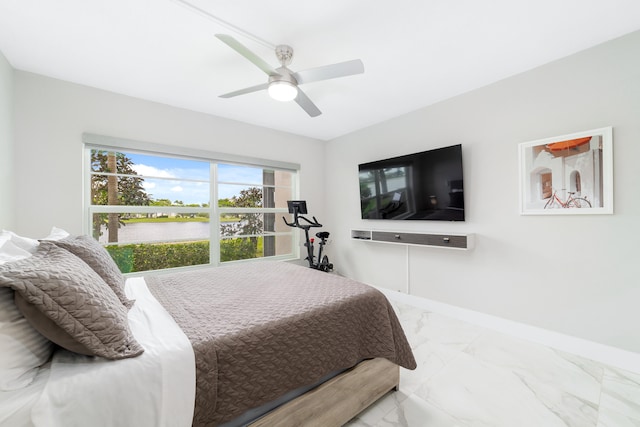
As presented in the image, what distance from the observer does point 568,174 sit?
2.12 metres

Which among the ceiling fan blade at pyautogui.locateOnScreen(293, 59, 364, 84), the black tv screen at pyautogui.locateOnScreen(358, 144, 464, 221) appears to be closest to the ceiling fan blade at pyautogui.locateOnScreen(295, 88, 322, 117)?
the ceiling fan blade at pyautogui.locateOnScreen(293, 59, 364, 84)

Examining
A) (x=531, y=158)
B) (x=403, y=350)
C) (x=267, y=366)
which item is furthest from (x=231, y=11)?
(x=531, y=158)

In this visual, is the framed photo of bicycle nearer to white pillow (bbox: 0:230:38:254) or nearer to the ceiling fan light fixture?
the ceiling fan light fixture

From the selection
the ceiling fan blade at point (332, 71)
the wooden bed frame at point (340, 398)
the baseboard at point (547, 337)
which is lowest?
the baseboard at point (547, 337)

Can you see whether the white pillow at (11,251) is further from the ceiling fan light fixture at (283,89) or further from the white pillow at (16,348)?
the ceiling fan light fixture at (283,89)

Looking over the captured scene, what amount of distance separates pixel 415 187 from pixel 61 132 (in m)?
3.70

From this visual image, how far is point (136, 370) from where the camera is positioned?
847 millimetres

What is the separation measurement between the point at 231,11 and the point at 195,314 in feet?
5.97

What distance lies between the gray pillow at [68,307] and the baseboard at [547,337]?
9.53 ft

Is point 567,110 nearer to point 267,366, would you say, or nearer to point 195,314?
point 267,366

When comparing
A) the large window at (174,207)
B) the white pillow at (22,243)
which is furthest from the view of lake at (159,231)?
the white pillow at (22,243)

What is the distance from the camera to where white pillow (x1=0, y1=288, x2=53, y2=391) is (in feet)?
2.40

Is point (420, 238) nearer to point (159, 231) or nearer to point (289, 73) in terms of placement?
point (289, 73)

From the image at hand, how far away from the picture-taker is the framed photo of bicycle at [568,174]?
1.95 metres
